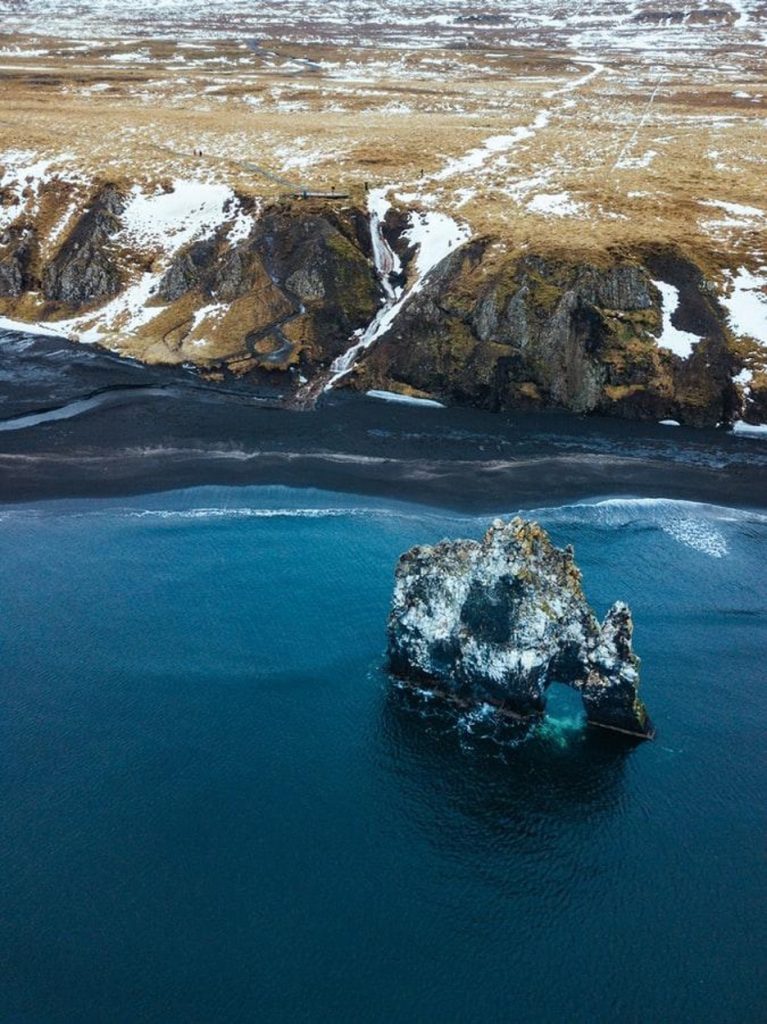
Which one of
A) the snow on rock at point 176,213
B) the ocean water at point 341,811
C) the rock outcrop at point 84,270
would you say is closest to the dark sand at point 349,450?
the ocean water at point 341,811

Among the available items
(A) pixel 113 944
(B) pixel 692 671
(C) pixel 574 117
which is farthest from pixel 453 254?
(A) pixel 113 944

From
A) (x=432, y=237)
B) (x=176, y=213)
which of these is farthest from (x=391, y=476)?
(x=176, y=213)

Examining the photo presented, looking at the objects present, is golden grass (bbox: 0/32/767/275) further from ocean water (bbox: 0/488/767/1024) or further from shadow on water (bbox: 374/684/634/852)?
shadow on water (bbox: 374/684/634/852)

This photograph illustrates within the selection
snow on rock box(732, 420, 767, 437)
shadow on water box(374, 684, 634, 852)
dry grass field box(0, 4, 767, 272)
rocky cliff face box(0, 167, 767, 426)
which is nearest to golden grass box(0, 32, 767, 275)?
dry grass field box(0, 4, 767, 272)

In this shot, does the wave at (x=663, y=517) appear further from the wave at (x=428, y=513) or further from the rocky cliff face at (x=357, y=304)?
the rocky cliff face at (x=357, y=304)

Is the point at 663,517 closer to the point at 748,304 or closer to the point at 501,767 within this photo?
the point at 501,767

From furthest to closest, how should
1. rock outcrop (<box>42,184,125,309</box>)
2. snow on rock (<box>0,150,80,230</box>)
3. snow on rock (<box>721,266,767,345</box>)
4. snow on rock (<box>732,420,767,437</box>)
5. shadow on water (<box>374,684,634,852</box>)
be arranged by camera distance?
snow on rock (<box>0,150,80,230</box>) → rock outcrop (<box>42,184,125,309</box>) → snow on rock (<box>721,266,767,345</box>) → snow on rock (<box>732,420,767,437</box>) → shadow on water (<box>374,684,634,852</box>)

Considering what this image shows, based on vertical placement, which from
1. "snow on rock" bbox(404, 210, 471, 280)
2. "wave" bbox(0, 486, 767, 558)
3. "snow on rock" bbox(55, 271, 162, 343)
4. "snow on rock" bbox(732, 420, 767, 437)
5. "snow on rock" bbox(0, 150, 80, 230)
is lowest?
"wave" bbox(0, 486, 767, 558)

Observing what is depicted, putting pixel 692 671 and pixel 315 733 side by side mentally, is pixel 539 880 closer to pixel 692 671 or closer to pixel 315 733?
pixel 315 733
